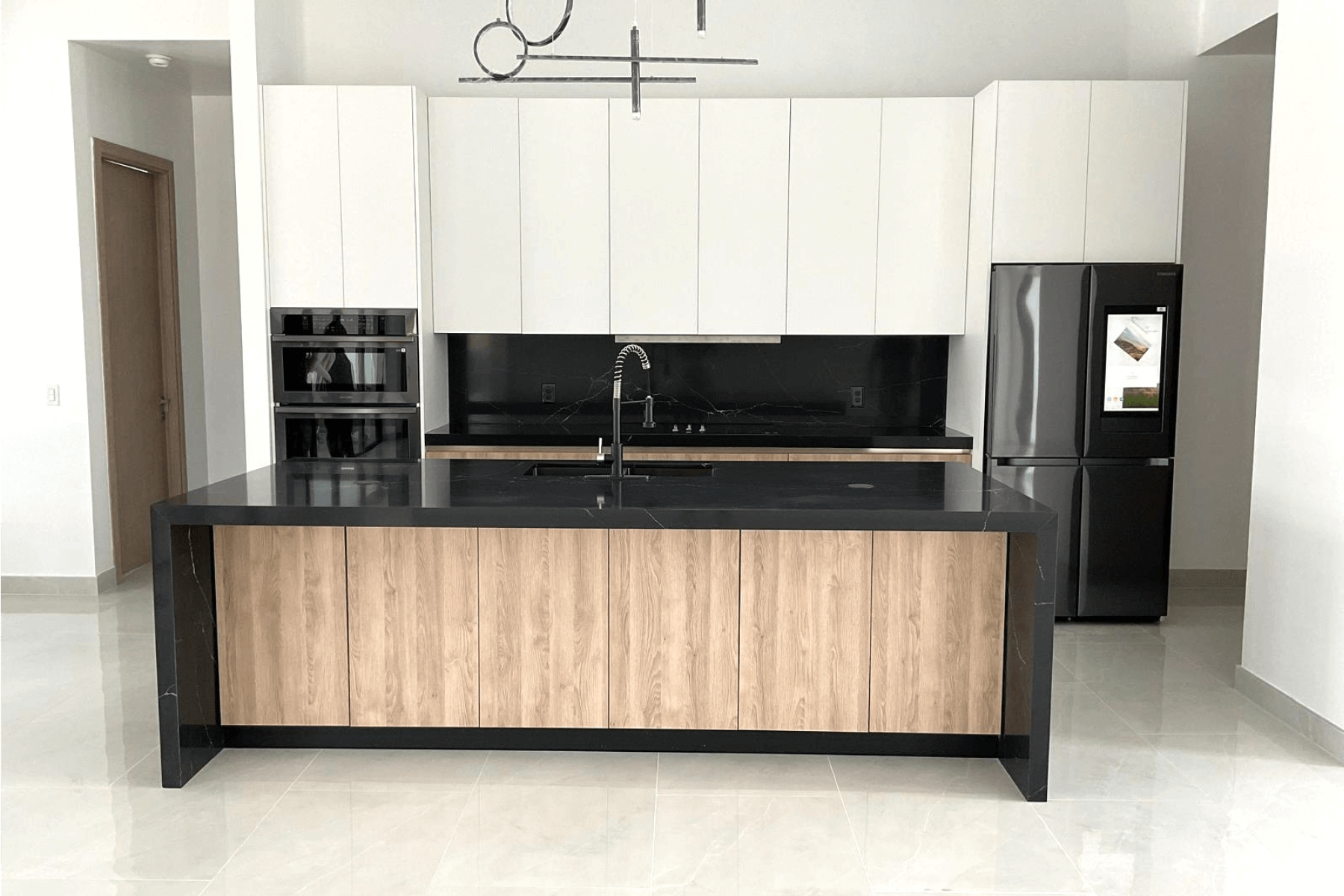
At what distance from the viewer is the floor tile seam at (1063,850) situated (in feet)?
8.48

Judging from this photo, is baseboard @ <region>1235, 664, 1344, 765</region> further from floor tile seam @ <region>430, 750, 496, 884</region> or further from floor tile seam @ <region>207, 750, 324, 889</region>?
floor tile seam @ <region>207, 750, 324, 889</region>

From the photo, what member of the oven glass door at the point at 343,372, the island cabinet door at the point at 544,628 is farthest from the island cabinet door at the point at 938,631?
the oven glass door at the point at 343,372

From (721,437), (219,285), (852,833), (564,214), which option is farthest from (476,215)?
(852,833)

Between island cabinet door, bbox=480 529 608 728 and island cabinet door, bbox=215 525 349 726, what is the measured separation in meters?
0.49

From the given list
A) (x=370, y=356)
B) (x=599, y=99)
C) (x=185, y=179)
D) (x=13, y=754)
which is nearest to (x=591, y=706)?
(x=13, y=754)

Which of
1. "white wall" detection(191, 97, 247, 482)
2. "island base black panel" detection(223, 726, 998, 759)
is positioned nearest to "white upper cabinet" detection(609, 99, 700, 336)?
"island base black panel" detection(223, 726, 998, 759)

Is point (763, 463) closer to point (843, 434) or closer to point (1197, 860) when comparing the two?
point (843, 434)

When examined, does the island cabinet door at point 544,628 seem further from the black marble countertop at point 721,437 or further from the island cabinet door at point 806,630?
the black marble countertop at point 721,437

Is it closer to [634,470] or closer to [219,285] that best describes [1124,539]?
[634,470]

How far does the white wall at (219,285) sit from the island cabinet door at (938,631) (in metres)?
4.56

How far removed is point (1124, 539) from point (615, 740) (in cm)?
286

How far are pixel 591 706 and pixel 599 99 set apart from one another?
10.2ft

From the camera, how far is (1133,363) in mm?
4789

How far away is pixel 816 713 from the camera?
3.32 m
